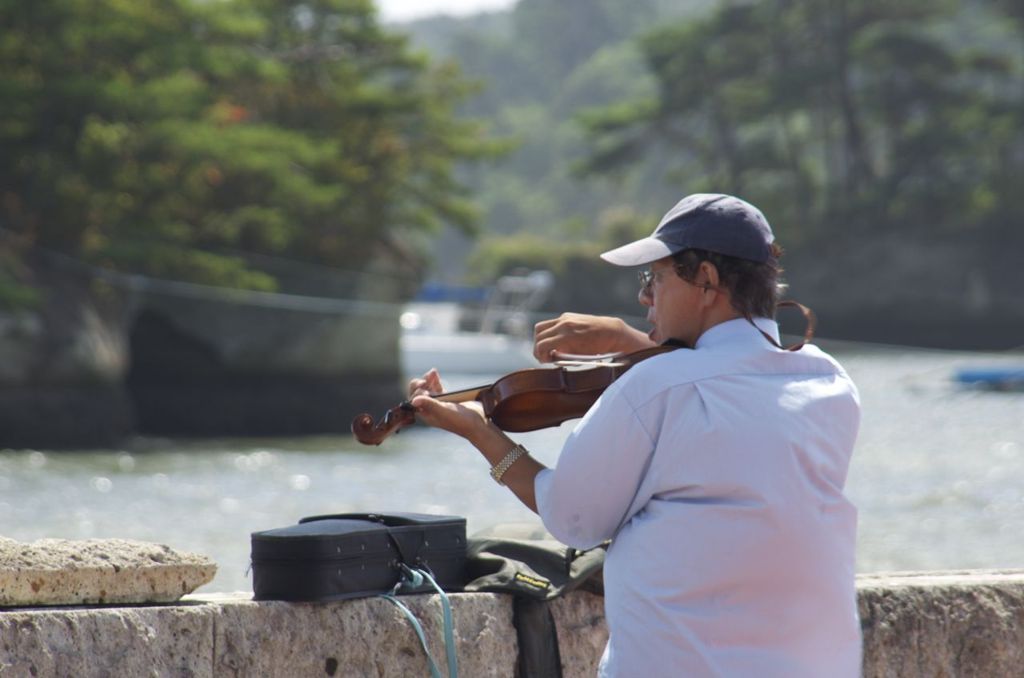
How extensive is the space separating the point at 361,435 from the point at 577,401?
391mm

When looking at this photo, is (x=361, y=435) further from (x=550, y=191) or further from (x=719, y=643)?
(x=550, y=191)

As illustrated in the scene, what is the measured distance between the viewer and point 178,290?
907 inches

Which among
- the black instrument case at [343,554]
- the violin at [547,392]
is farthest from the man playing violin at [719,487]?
the black instrument case at [343,554]

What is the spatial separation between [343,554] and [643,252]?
36.6 inches

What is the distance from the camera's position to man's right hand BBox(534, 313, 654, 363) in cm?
272

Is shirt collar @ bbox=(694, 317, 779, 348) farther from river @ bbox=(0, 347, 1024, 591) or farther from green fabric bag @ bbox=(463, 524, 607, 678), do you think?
river @ bbox=(0, 347, 1024, 591)

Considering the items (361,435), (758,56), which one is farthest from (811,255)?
(361,435)

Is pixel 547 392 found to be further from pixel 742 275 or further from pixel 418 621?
pixel 418 621

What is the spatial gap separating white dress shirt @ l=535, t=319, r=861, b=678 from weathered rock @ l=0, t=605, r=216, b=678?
887 mm

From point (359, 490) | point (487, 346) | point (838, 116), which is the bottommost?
point (359, 490)

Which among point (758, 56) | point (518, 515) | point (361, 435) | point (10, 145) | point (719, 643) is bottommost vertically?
point (518, 515)

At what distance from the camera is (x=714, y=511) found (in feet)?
7.24

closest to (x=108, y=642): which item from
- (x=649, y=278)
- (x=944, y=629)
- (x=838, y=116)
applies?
(x=649, y=278)

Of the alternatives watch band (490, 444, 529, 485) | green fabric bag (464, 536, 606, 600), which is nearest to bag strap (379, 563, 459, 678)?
green fabric bag (464, 536, 606, 600)
